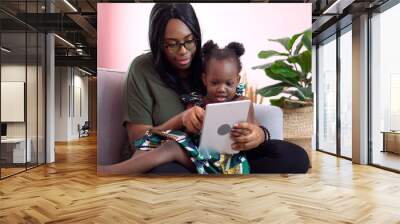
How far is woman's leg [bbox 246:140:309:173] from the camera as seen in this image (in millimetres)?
5848

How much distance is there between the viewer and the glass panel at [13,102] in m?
6.10

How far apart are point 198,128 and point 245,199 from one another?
1526 mm

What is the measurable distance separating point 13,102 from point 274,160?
13.9 feet

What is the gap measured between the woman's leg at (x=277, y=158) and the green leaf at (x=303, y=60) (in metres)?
1.13

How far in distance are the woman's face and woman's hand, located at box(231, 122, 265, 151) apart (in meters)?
1.13

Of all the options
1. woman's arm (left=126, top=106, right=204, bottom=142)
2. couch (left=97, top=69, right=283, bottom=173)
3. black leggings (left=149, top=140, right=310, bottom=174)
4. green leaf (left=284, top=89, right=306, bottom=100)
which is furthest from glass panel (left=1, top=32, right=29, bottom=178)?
green leaf (left=284, top=89, right=306, bottom=100)

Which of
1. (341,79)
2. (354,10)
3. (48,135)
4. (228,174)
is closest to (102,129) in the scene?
(228,174)

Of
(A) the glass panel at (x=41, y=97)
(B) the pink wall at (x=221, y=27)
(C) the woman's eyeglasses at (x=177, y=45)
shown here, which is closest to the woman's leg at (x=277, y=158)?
(B) the pink wall at (x=221, y=27)

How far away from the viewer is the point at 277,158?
5918 millimetres

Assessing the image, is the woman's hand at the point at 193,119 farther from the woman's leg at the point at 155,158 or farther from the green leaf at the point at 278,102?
the green leaf at the point at 278,102

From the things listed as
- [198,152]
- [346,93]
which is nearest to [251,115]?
[198,152]

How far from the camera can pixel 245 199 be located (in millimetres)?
4336

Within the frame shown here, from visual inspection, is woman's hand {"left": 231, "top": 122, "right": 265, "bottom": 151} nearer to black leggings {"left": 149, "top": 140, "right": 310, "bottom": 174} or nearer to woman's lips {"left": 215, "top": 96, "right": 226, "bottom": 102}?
black leggings {"left": 149, "top": 140, "right": 310, "bottom": 174}

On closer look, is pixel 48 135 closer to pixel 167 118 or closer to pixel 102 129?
pixel 102 129
